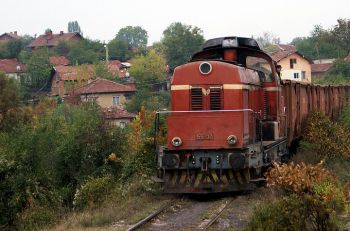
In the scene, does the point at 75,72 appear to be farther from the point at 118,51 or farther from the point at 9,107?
the point at 9,107

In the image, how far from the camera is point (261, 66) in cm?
1792

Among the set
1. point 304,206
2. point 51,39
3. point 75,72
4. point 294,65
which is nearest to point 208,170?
point 304,206

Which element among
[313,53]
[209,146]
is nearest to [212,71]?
[209,146]

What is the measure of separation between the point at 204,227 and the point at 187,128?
4.12 m

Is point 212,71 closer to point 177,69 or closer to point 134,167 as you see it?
point 177,69

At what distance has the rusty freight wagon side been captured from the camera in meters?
19.1

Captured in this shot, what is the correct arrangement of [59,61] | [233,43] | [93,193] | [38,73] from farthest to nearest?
[59,61] → [38,73] → [93,193] → [233,43]

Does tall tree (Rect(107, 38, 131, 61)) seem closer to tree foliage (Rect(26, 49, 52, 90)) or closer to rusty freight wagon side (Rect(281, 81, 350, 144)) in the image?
tree foliage (Rect(26, 49, 52, 90))

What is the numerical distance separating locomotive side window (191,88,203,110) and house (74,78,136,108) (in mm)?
51672

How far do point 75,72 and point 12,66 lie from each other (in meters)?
19.5

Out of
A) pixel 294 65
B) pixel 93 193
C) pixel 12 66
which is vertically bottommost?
pixel 93 193

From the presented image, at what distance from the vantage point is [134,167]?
18875mm

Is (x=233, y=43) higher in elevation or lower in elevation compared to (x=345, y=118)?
higher

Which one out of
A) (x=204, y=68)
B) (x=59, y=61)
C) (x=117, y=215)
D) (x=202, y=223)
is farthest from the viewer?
(x=59, y=61)
